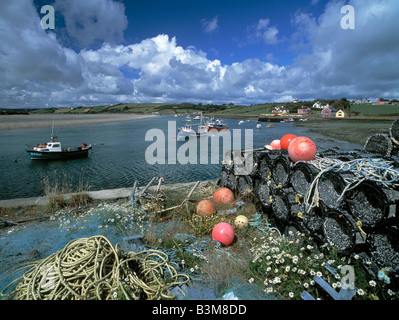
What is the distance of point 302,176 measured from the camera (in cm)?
521

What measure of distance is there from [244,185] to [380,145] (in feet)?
14.0

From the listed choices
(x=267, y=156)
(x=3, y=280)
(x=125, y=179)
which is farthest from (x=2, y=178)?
(x=267, y=156)

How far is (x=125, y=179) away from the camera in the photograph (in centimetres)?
1794

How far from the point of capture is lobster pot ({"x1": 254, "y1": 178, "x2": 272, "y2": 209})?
6.44 meters

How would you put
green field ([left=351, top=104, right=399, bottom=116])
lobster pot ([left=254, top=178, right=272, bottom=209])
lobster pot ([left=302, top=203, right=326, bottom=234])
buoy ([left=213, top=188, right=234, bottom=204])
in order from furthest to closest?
green field ([left=351, top=104, right=399, bottom=116])
buoy ([left=213, top=188, right=234, bottom=204])
lobster pot ([left=254, top=178, right=272, bottom=209])
lobster pot ([left=302, top=203, right=326, bottom=234])

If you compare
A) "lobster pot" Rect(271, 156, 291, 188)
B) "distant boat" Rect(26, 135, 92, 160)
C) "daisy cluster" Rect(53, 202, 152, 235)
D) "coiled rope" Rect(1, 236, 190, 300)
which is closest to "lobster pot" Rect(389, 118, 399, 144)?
"lobster pot" Rect(271, 156, 291, 188)

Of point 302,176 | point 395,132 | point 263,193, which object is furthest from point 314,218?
point 395,132

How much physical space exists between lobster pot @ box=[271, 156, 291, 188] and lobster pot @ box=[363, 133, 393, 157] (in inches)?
108

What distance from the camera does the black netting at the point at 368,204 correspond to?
3.33 metres

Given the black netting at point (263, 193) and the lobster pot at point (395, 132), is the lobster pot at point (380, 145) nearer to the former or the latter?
the lobster pot at point (395, 132)

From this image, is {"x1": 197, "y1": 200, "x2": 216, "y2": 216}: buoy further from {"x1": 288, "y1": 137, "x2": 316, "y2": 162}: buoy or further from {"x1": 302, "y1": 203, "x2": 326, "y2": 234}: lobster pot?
{"x1": 288, "y1": 137, "x2": 316, "y2": 162}: buoy

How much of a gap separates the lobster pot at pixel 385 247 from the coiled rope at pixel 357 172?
2.48ft
